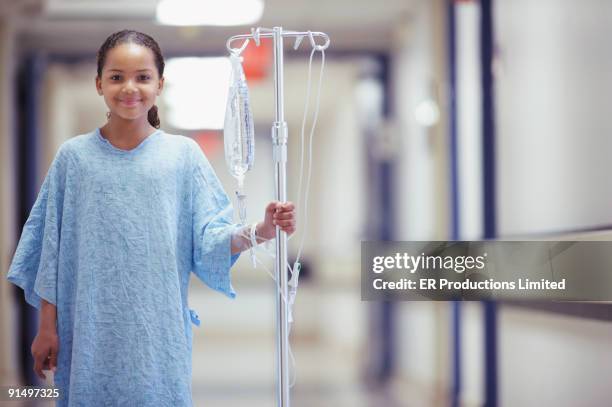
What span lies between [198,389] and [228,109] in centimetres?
271

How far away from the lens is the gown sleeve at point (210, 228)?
4.98 feet

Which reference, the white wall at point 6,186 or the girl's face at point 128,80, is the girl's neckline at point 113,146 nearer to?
the girl's face at point 128,80

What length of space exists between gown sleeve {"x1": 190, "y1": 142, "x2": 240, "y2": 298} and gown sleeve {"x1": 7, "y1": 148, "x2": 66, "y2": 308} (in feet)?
0.79

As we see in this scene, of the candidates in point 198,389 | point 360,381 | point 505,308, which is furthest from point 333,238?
point 505,308

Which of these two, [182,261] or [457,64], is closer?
[182,261]

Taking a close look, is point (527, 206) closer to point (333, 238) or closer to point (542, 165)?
point (542, 165)

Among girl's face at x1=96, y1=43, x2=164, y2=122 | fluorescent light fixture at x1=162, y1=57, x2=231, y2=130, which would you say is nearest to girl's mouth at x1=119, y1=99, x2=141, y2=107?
girl's face at x1=96, y1=43, x2=164, y2=122

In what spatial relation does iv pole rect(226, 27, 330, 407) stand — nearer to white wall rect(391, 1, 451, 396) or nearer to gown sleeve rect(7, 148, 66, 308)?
gown sleeve rect(7, 148, 66, 308)

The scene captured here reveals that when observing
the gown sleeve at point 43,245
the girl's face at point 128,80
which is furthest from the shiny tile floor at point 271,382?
the girl's face at point 128,80

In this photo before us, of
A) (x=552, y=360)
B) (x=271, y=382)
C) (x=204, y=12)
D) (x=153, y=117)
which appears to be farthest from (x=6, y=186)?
(x=552, y=360)

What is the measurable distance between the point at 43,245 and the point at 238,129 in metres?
0.41

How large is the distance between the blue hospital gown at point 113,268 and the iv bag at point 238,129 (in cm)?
11

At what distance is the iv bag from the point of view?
5.09ft

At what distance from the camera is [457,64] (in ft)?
11.1
